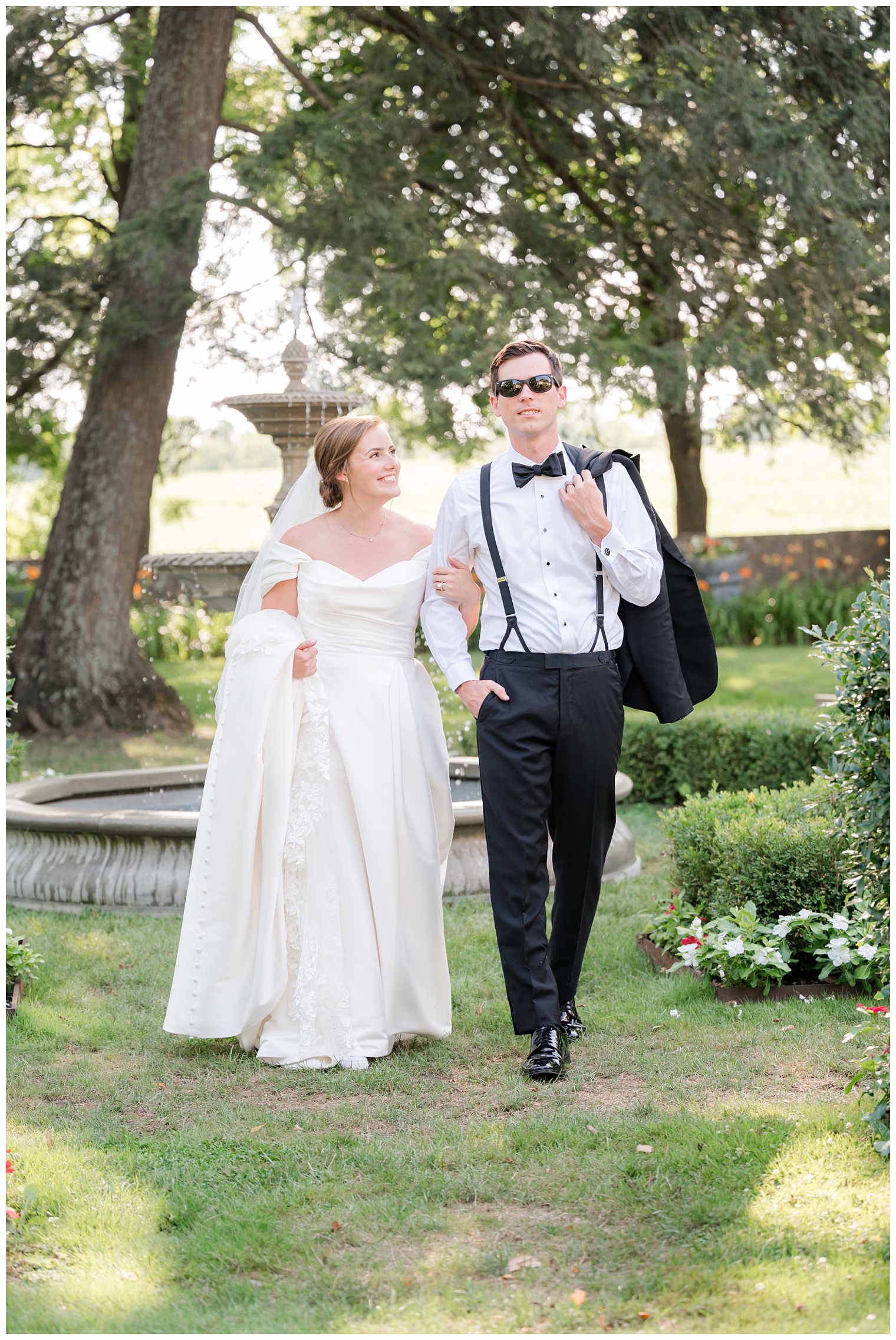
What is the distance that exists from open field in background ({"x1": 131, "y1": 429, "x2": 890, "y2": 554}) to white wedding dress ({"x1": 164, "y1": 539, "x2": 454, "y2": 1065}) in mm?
14250

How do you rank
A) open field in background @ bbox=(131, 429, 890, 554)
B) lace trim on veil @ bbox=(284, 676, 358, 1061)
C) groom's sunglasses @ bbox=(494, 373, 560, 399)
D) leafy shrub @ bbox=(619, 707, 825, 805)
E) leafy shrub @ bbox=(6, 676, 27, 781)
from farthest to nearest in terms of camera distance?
1. open field in background @ bbox=(131, 429, 890, 554)
2. leafy shrub @ bbox=(619, 707, 825, 805)
3. leafy shrub @ bbox=(6, 676, 27, 781)
4. lace trim on veil @ bbox=(284, 676, 358, 1061)
5. groom's sunglasses @ bbox=(494, 373, 560, 399)

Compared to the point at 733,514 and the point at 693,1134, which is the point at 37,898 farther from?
the point at 733,514

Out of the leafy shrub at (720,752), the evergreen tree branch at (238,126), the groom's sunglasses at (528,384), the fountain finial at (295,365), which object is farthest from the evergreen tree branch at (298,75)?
the groom's sunglasses at (528,384)

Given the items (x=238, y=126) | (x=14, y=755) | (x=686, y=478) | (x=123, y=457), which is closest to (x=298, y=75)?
(x=238, y=126)

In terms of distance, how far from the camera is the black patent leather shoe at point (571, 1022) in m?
4.25

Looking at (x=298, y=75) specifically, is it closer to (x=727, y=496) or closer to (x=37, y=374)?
(x=37, y=374)

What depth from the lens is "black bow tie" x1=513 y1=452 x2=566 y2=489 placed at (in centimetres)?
403

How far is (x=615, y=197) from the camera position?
40.8ft

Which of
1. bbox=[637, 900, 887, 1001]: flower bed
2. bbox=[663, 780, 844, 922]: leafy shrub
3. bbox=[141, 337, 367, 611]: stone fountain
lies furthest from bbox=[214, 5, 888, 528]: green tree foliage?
bbox=[637, 900, 887, 1001]: flower bed

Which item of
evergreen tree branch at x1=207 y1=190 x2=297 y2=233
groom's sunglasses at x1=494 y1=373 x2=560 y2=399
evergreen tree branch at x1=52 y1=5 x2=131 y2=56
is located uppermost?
evergreen tree branch at x1=52 y1=5 x2=131 y2=56

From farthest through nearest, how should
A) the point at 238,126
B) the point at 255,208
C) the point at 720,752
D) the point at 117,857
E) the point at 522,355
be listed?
the point at 238,126 → the point at 255,208 → the point at 720,752 → the point at 117,857 → the point at 522,355

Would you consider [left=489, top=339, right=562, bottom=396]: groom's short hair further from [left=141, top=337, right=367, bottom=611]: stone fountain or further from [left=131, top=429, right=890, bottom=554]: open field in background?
[left=131, top=429, right=890, bottom=554]: open field in background

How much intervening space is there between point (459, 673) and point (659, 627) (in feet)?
2.13

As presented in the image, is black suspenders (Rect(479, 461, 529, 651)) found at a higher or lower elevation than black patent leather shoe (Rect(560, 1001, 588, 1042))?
higher
